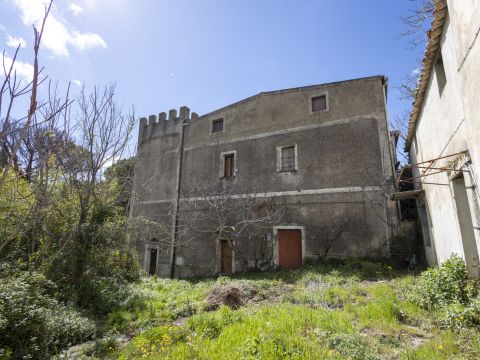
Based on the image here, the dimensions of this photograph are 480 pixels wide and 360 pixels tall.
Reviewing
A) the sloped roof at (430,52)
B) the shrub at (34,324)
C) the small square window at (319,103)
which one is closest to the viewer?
the shrub at (34,324)

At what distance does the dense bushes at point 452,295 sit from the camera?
4.04 meters

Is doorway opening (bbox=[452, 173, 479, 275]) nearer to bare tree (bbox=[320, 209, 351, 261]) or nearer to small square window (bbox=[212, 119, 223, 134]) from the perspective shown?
bare tree (bbox=[320, 209, 351, 261])

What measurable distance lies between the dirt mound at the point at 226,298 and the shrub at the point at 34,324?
2547mm

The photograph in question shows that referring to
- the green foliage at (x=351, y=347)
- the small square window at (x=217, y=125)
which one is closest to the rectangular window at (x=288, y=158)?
the small square window at (x=217, y=125)

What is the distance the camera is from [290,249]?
1184 centimetres

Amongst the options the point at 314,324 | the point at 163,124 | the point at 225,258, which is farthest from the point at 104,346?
the point at 163,124

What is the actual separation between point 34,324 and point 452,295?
24.1 feet

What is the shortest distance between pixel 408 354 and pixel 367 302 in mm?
2517

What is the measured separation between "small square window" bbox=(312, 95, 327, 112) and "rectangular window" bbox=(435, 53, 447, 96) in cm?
622

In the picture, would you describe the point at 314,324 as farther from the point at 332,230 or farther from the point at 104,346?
the point at 332,230

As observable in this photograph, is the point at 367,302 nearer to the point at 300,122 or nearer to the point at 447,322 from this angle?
the point at 447,322

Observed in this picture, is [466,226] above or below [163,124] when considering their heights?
below

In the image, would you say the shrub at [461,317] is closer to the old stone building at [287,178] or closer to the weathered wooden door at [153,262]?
the old stone building at [287,178]

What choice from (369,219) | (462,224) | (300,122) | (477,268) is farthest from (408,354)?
(300,122)
